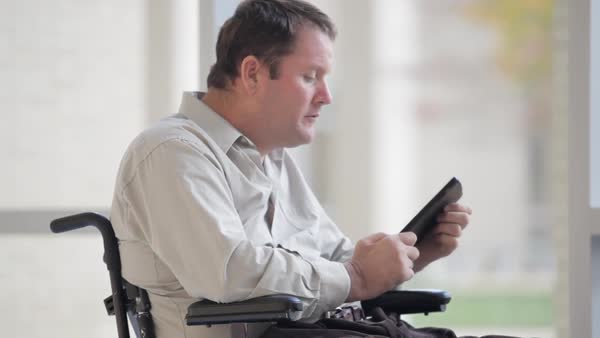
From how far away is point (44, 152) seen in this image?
9.29 ft

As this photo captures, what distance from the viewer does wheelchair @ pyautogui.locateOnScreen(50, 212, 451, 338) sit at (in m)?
1.48

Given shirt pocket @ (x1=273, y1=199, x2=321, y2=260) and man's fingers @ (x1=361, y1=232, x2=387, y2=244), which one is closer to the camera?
man's fingers @ (x1=361, y1=232, x2=387, y2=244)

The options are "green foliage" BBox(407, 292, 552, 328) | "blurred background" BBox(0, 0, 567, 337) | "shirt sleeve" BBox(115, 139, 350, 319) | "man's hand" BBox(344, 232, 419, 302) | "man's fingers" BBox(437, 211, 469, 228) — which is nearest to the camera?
"shirt sleeve" BBox(115, 139, 350, 319)

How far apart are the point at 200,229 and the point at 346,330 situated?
1.11ft

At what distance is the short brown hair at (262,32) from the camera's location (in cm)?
186

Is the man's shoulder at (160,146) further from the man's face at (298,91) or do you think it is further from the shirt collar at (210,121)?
the man's face at (298,91)

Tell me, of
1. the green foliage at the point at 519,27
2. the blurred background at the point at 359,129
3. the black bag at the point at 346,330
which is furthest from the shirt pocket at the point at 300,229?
the green foliage at the point at 519,27

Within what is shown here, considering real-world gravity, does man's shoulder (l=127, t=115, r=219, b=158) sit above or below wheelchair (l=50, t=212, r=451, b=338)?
above

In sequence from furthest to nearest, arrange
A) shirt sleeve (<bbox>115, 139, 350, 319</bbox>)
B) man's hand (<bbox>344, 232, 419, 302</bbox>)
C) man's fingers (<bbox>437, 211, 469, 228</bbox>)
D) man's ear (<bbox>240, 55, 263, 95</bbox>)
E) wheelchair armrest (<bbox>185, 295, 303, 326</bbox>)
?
1. man's fingers (<bbox>437, 211, 469, 228</bbox>)
2. man's ear (<bbox>240, 55, 263, 95</bbox>)
3. man's hand (<bbox>344, 232, 419, 302</bbox>)
4. shirt sleeve (<bbox>115, 139, 350, 319</bbox>)
5. wheelchair armrest (<bbox>185, 295, 303, 326</bbox>)

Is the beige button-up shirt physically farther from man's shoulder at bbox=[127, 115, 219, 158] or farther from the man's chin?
the man's chin

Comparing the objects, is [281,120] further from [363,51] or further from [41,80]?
[363,51]

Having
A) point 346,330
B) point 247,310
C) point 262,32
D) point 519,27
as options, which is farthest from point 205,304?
point 519,27

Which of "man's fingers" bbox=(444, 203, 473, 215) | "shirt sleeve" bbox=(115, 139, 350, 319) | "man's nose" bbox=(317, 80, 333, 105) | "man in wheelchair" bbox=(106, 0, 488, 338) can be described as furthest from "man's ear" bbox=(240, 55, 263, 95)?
"man's fingers" bbox=(444, 203, 473, 215)

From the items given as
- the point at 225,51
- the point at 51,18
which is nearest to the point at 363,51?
the point at 51,18
